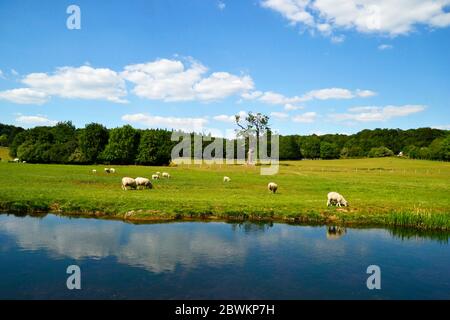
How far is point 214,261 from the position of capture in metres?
16.4

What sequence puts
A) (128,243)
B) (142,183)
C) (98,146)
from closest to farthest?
(128,243), (142,183), (98,146)

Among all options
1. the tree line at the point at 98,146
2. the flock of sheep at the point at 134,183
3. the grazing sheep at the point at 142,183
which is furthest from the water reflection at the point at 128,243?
the tree line at the point at 98,146

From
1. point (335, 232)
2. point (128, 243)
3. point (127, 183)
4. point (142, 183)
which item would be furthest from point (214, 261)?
point (142, 183)

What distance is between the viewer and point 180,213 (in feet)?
86.2

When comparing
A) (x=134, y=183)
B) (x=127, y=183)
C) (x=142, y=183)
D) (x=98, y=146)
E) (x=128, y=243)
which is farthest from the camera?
(x=98, y=146)

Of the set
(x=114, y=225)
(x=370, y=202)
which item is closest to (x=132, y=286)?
(x=114, y=225)

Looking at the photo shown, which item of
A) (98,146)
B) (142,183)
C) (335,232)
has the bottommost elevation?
(335,232)

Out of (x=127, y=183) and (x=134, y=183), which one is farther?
(x=134, y=183)

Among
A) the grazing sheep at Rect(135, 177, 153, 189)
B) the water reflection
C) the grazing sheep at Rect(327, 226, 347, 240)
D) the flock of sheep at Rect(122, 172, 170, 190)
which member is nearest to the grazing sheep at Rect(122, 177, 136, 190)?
the flock of sheep at Rect(122, 172, 170, 190)

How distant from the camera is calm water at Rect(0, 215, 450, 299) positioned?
43.3 ft

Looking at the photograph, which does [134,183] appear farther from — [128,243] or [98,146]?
[98,146]

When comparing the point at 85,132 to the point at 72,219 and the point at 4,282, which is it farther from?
the point at 4,282

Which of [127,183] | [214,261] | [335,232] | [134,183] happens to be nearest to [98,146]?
[134,183]

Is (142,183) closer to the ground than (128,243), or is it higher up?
higher up
